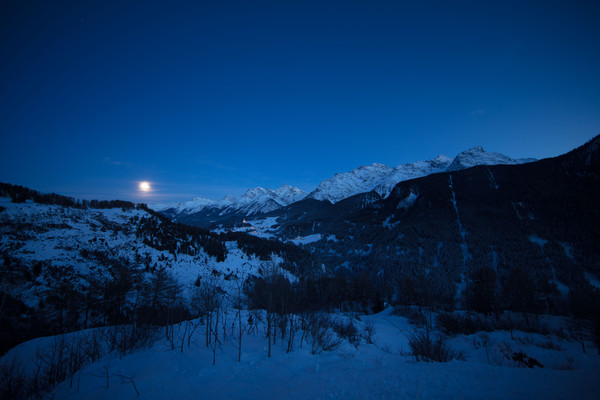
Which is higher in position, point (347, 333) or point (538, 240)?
point (347, 333)

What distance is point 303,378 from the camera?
7.35 meters

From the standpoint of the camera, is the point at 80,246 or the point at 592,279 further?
the point at 592,279

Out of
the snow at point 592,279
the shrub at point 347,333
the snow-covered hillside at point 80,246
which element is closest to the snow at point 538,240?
the snow at point 592,279

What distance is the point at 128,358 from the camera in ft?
35.7

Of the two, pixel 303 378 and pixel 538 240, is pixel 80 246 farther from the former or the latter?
pixel 538 240

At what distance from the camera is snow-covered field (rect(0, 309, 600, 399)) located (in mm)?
5105

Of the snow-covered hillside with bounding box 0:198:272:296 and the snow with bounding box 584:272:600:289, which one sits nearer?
the snow-covered hillside with bounding box 0:198:272:296

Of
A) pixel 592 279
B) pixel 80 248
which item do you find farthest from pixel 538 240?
pixel 80 248

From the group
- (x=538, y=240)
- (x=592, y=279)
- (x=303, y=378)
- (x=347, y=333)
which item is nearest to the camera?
(x=303, y=378)

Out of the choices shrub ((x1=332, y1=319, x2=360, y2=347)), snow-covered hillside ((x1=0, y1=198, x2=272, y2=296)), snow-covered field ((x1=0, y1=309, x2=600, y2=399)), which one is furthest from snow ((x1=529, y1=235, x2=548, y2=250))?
snow-covered field ((x1=0, y1=309, x2=600, y2=399))

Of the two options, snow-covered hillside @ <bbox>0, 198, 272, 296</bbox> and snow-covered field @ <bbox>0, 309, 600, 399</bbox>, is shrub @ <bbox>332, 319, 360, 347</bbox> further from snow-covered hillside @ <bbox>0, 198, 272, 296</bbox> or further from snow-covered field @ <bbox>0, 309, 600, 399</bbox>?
snow-covered hillside @ <bbox>0, 198, 272, 296</bbox>

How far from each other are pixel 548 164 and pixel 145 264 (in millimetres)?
286449

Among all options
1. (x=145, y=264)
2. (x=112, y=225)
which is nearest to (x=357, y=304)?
(x=145, y=264)

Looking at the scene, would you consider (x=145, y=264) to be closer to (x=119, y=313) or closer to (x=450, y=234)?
(x=119, y=313)
